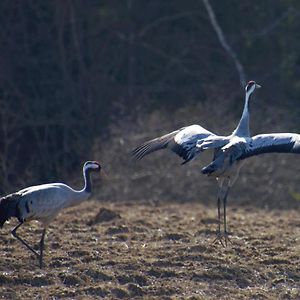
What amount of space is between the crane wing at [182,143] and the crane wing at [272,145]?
524mm

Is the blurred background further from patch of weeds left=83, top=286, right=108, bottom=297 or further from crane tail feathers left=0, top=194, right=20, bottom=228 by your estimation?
patch of weeds left=83, top=286, right=108, bottom=297

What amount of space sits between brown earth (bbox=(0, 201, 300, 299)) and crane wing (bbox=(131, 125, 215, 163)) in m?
0.83

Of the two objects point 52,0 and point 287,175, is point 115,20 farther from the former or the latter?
point 287,175

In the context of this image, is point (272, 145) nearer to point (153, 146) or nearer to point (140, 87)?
point (153, 146)

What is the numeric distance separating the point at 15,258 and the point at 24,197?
56 centimetres

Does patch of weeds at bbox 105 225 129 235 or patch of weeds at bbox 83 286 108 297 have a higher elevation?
patch of weeds at bbox 105 225 129 235

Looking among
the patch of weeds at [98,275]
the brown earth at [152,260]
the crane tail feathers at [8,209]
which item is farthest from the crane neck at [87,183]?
the patch of weeds at [98,275]

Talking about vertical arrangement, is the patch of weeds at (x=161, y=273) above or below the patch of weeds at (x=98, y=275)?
below

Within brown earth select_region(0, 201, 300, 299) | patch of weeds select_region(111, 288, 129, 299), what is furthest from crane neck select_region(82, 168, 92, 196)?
patch of weeds select_region(111, 288, 129, 299)

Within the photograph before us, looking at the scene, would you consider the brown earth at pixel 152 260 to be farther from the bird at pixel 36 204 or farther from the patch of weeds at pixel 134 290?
the bird at pixel 36 204

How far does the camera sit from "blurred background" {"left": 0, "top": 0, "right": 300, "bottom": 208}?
53.3 feet

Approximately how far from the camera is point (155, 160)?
16.7 m

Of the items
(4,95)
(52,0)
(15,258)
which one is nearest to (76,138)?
(4,95)

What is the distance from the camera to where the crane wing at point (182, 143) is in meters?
10.5
